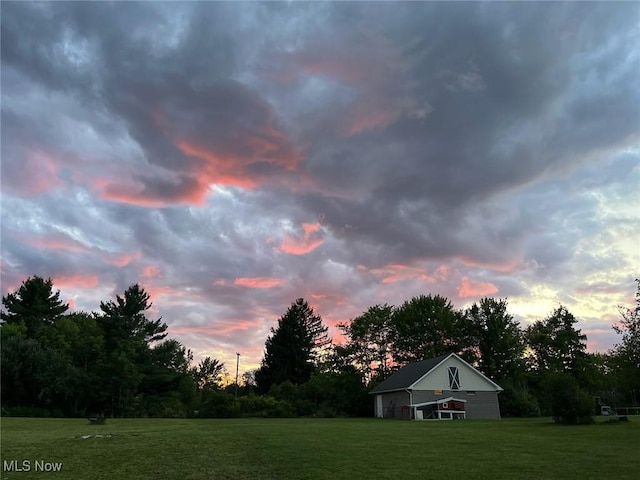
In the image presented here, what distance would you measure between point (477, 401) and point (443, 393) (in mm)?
4280

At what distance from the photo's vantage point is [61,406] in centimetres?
5028

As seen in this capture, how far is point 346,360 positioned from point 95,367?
33.0 meters

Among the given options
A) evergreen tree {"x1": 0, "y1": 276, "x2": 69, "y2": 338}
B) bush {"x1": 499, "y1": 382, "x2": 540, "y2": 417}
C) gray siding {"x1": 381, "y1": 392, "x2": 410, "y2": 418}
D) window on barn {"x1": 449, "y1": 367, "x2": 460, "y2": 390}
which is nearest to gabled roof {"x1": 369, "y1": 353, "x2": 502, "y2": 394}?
gray siding {"x1": 381, "y1": 392, "x2": 410, "y2": 418}

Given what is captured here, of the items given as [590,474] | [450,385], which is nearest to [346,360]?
[450,385]

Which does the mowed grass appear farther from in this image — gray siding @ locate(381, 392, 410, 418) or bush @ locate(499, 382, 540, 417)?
bush @ locate(499, 382, 540, 417)

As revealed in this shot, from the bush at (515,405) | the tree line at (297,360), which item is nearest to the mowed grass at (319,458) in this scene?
the tree line at (297,360)

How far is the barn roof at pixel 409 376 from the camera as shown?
48406mm

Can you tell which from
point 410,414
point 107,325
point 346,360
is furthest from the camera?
point 346,360

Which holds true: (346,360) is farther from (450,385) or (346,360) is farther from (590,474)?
(590,474)

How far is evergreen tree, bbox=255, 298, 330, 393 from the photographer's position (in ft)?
243

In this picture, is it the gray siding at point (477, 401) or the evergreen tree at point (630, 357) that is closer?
the evergreen tree at point (630, 357)

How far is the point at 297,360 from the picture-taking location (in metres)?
74.5

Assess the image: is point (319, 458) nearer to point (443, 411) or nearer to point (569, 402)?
point (569, 402)

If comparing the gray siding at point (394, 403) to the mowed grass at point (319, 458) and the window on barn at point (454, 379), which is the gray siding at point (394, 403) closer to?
the window on barn at point (454, 379)
